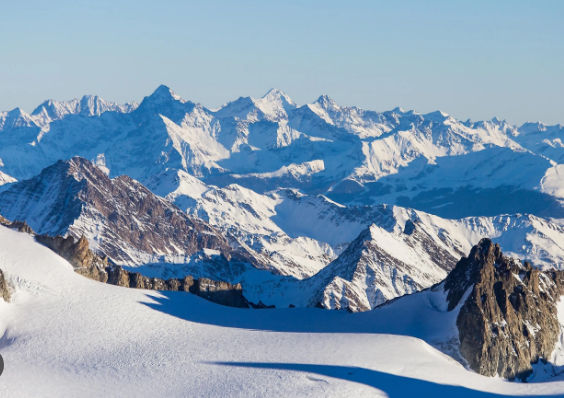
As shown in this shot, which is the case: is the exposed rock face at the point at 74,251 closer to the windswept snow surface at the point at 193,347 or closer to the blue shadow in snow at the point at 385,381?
the windswept snow surface at the point at 193,347

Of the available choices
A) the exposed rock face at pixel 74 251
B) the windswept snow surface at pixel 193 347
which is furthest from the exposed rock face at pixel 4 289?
the exposed rock face at pixel 74 251

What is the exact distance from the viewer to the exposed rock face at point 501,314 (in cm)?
16562

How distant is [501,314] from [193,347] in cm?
6313

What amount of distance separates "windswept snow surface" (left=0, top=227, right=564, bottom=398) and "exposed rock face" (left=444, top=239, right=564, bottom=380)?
15.2 feet

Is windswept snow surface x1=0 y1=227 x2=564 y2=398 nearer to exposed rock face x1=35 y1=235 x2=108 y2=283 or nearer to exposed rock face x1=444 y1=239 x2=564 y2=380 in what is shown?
exposed rock face x1=444 y1=239 x2=564 y2=380

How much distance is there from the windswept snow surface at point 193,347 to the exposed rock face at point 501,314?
4641 millimetres

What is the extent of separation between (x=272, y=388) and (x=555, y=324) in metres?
79.4

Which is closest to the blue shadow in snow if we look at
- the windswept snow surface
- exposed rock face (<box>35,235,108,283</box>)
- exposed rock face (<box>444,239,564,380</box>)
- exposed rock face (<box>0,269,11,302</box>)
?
the windswept snow surface

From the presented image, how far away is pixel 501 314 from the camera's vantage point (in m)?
174

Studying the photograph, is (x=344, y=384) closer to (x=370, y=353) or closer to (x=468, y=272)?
(x=370, y=353)

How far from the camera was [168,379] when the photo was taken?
131750mm

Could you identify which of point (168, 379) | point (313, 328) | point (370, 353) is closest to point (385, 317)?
point (313, 328)

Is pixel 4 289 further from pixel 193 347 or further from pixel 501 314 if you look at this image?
pixel 501 314

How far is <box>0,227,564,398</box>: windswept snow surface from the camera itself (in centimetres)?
13025
